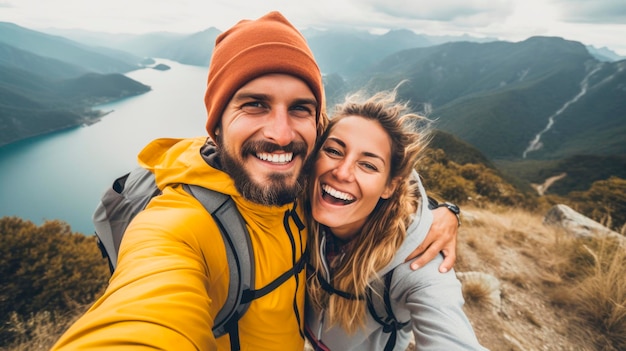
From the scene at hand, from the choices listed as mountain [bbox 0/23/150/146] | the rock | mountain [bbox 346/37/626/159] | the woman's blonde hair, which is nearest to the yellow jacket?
the woman's blonde hair

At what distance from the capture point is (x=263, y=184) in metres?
1.87

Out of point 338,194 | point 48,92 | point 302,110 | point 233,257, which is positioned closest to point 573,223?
point 338,194

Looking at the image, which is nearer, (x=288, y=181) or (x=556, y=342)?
(x=288, y=181)

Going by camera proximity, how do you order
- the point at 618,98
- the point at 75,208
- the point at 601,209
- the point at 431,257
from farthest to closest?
the point at 618,98, the point at 75,208, the point at 601,209, the point at 431,257

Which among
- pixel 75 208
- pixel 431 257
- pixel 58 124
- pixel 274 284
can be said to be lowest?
pixel 58 124

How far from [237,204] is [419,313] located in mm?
1356

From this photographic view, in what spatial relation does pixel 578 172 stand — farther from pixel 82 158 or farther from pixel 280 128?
pixel 82 158

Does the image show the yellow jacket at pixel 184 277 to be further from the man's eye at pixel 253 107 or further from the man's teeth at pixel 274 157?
the man's eye at pixel 253 107

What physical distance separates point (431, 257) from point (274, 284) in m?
1.19

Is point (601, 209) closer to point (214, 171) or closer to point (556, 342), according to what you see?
point (556, 342)

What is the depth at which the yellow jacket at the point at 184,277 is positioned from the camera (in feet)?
3.32

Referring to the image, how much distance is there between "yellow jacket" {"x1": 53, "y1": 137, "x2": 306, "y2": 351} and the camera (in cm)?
101

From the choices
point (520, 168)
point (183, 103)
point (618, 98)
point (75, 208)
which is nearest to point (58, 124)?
point (183, 103)

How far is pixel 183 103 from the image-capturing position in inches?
3986
